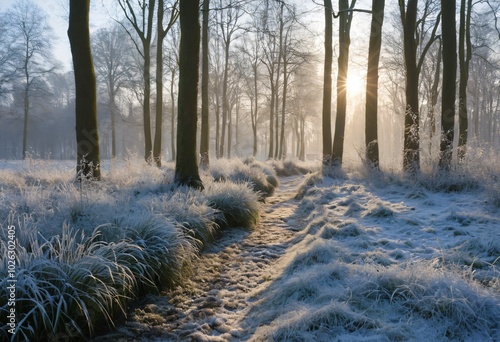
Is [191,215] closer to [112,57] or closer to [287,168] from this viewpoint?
[287,168]

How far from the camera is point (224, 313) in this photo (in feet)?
10.00

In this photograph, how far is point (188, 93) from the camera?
20.9 feet

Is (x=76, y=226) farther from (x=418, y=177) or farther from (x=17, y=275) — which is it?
(x=418, y=177)

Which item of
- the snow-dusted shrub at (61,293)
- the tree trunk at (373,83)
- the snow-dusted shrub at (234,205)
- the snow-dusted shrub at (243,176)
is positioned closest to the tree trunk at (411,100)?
the tree trunk at (373,83)

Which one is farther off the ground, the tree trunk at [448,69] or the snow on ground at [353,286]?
the tree trunk at [448,69]

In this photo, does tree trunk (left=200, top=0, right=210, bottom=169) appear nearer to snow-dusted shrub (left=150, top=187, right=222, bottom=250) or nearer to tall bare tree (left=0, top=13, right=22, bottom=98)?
snow-dusted shrub (left=150, top=187, right=222, bottom=250)

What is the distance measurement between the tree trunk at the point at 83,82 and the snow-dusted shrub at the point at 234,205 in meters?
2.60

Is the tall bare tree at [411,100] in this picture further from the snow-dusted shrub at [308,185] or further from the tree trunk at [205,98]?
the tree trunk at [205,98]

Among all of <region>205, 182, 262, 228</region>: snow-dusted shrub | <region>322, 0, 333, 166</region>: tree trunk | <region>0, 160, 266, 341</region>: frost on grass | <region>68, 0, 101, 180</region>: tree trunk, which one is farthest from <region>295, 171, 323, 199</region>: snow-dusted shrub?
<region>68, 0, 101, 180</region>: tree trunk

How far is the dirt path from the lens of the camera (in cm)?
264

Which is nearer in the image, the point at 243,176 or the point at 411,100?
the point at 411,100

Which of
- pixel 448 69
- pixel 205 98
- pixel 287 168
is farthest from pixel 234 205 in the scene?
pixel 287 168

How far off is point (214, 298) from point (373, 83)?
A: 9.09m

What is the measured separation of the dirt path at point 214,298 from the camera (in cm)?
264
